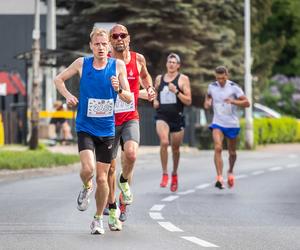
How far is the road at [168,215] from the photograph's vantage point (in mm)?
12047

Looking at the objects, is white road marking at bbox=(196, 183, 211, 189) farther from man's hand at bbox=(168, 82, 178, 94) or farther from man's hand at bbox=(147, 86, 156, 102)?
man's hand at bbox=(147, 86, 156, 102)

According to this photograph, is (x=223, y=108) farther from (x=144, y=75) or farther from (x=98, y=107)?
(x=98, y=107)

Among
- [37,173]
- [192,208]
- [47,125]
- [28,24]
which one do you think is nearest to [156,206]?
[192,208]

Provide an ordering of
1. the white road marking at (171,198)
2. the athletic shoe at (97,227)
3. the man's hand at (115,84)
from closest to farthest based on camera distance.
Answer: the man's hand at (115,84) → the athletic shoe at (97,227) → the white road marking at (171,198)

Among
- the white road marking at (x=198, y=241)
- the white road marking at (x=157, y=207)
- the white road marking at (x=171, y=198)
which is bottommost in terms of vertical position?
the white road marking at (x=171, y=198)

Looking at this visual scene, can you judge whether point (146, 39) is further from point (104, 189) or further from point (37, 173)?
point (104, 189)

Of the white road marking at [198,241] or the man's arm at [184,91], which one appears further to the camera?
the man's arm at [184,91]

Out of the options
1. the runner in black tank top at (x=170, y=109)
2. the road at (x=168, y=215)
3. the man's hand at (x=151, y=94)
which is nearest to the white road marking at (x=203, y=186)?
the road at (x=168, y=215)

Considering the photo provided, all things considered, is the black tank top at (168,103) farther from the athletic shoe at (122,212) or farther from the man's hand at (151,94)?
the athletic shoe at (122,212)

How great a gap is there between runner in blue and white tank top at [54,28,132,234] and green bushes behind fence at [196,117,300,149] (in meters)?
28.4

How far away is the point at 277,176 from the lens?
2562 centimetres

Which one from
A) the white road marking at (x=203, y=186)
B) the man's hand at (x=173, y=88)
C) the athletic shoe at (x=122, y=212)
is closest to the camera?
the athletic shoe at (x=122, y=212)

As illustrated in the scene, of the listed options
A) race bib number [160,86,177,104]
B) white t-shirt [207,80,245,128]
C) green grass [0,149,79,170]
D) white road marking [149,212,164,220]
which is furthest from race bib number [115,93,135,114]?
green grass [0,149,79,170]

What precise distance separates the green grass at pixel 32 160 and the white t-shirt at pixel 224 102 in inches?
220
